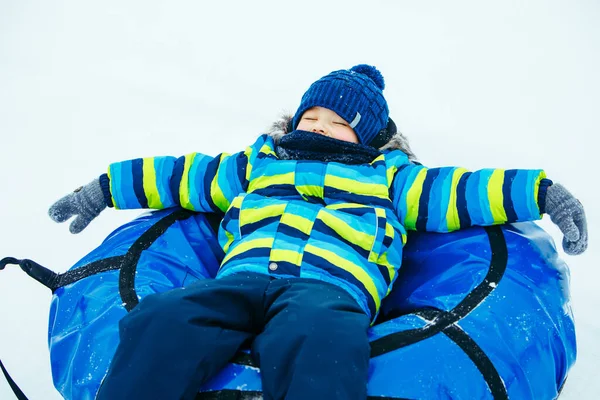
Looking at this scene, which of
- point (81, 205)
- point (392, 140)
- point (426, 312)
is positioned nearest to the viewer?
point (426, 312)

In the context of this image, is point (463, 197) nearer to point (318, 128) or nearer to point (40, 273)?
point (318, 128)

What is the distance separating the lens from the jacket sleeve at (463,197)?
135 centimetres

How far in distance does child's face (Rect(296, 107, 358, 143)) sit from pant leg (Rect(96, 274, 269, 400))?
2.05 ft

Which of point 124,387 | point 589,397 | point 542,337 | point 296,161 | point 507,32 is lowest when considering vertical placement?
point 589,397

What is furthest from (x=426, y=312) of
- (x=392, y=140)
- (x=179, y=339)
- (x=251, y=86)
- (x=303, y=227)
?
(x=251, y=86)

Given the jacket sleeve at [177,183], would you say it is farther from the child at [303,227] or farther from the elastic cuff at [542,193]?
the elastic cuff at [542,193]

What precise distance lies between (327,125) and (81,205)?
0.71m

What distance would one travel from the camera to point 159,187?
1.62 meters

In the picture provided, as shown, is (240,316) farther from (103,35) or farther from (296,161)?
(103,35)

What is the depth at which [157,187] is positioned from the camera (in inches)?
63.7

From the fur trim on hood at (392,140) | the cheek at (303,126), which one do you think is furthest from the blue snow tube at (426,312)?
the cheek at (303,126)

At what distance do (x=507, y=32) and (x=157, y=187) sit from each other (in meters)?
3.18

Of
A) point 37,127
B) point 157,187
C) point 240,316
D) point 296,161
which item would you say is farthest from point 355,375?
point 37,127

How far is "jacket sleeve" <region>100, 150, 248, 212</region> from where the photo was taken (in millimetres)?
1591
